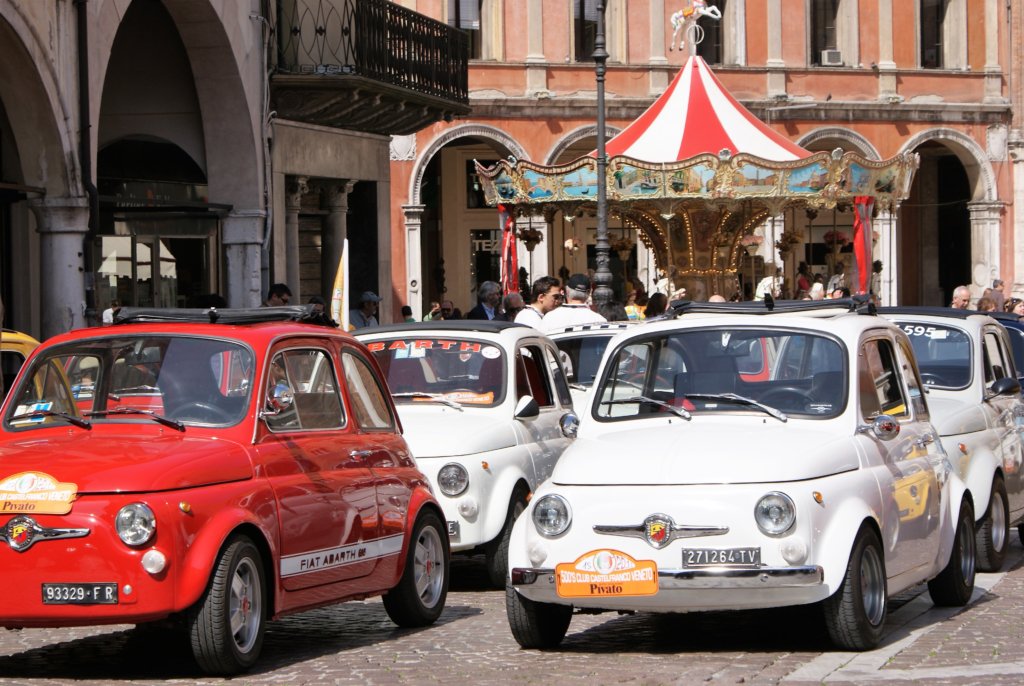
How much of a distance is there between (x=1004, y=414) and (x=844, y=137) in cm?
3432

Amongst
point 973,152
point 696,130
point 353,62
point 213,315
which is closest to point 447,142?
point 973,152

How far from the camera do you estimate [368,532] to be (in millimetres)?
9156

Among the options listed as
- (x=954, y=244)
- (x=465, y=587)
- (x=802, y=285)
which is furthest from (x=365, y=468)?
(x=954, y=244)

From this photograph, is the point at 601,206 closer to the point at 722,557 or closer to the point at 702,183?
the point at 702,183

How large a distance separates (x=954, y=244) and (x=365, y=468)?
142 feet

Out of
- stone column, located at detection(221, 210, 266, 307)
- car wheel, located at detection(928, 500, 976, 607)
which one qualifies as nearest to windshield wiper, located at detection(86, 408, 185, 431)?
car wheel, located at detection(928, 500, 976, 607)

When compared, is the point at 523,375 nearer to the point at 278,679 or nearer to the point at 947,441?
the point at 947,441

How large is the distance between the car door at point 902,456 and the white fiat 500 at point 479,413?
8.69 ft

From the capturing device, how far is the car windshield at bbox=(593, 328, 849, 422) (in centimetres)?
911

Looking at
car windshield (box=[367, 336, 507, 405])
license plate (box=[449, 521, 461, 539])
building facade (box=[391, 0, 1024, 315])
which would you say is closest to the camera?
license plate (box=[449, 521, 461, 539])

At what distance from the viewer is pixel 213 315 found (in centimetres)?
903

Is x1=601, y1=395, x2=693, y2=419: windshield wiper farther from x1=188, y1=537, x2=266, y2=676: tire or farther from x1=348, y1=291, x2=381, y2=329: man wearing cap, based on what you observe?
x1=348, y1=291, x2=381, y2=329: man wearing cap

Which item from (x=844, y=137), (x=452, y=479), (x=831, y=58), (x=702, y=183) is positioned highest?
(x=831, y=58)

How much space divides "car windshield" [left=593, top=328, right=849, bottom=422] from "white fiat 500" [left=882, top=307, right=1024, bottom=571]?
2.06 meters
